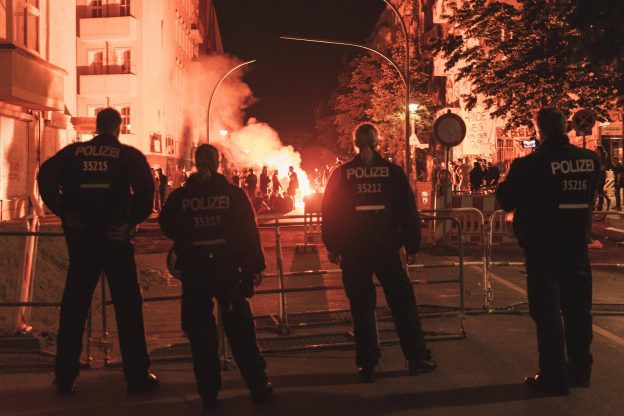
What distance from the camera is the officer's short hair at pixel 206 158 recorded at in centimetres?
542

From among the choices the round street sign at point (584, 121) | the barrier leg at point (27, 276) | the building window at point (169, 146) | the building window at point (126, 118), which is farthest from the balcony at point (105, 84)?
the barrier leg at point (27, 276)

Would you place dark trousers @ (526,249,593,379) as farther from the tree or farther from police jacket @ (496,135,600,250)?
the tree

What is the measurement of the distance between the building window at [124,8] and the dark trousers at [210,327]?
4016 centimetres

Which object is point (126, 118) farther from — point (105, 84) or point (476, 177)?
point (476, 177)

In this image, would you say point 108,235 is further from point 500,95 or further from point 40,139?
point 40,139

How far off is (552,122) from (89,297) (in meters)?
3.56

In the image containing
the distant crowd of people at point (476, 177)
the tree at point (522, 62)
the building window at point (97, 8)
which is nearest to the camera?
the tree at point (522, 62)

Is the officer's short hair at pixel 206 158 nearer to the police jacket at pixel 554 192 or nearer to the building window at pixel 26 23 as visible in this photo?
the police jacket at pixel 554 192

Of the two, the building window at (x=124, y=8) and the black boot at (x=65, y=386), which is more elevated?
the building window at (x=124, y=8)

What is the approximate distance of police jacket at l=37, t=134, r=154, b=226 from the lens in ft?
18.3

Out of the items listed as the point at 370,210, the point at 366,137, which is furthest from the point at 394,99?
the point at 370,210

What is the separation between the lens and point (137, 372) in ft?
18.7

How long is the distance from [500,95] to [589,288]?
56.1 feet

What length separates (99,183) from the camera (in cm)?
558
